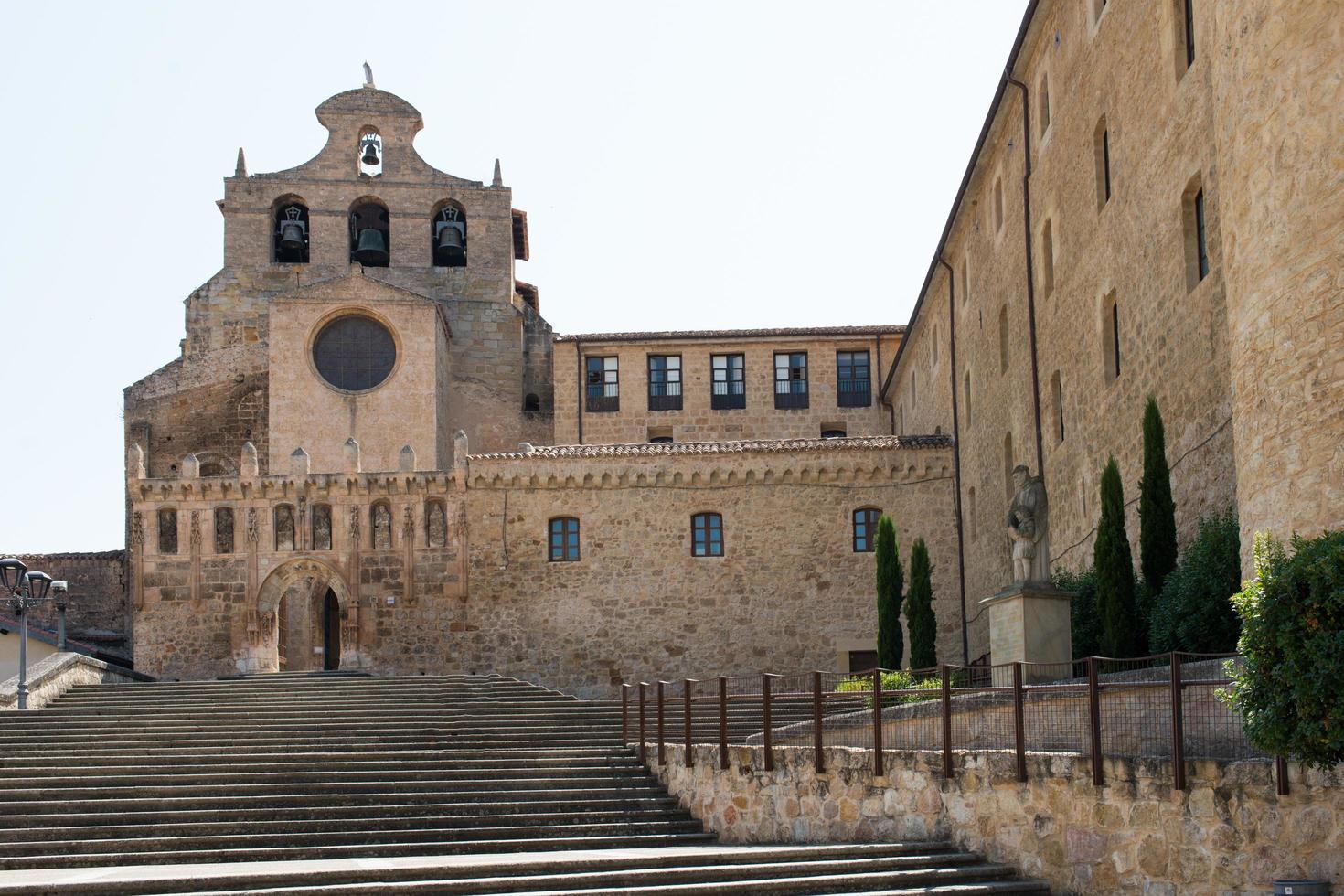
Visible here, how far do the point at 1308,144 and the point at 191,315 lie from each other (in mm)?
42010

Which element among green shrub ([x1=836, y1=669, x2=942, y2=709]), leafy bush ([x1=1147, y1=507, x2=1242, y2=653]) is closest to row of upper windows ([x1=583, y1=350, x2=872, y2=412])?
green shrub ([x1=836, y1=669, x2=942, y2=709])

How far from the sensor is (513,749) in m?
22.5

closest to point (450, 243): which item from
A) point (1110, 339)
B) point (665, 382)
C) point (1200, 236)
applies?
point (665, 382)

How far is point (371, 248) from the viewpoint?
4972 centimetres

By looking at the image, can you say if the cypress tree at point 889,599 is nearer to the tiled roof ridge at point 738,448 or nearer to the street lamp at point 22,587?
the tiled roof ridge at point 738,448

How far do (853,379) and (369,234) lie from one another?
15662 mm

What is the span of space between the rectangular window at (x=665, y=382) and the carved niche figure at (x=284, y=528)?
503 inches

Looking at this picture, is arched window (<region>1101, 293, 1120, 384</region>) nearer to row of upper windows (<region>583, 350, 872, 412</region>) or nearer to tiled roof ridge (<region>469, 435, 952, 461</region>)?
tiled roof ridge (<region>469, 435, 952, 461</region>)

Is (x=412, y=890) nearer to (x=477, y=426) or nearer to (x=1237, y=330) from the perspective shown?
(x=1237, y=330)

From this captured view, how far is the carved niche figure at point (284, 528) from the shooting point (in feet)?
123

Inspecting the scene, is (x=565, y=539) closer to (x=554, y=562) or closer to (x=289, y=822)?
(x=554, y=562)

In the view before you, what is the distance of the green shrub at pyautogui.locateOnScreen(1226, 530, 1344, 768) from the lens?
427 inches

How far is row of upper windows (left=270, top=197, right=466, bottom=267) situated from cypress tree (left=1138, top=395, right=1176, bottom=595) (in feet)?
107

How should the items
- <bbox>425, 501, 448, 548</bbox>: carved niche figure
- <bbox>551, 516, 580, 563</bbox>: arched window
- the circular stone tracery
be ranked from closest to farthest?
<bbox>551, 516, 580, 563</bbox>: arched window → <bbox>425, 501, 448, 548</bbox>: carved niche figure → the circular stone tracery
